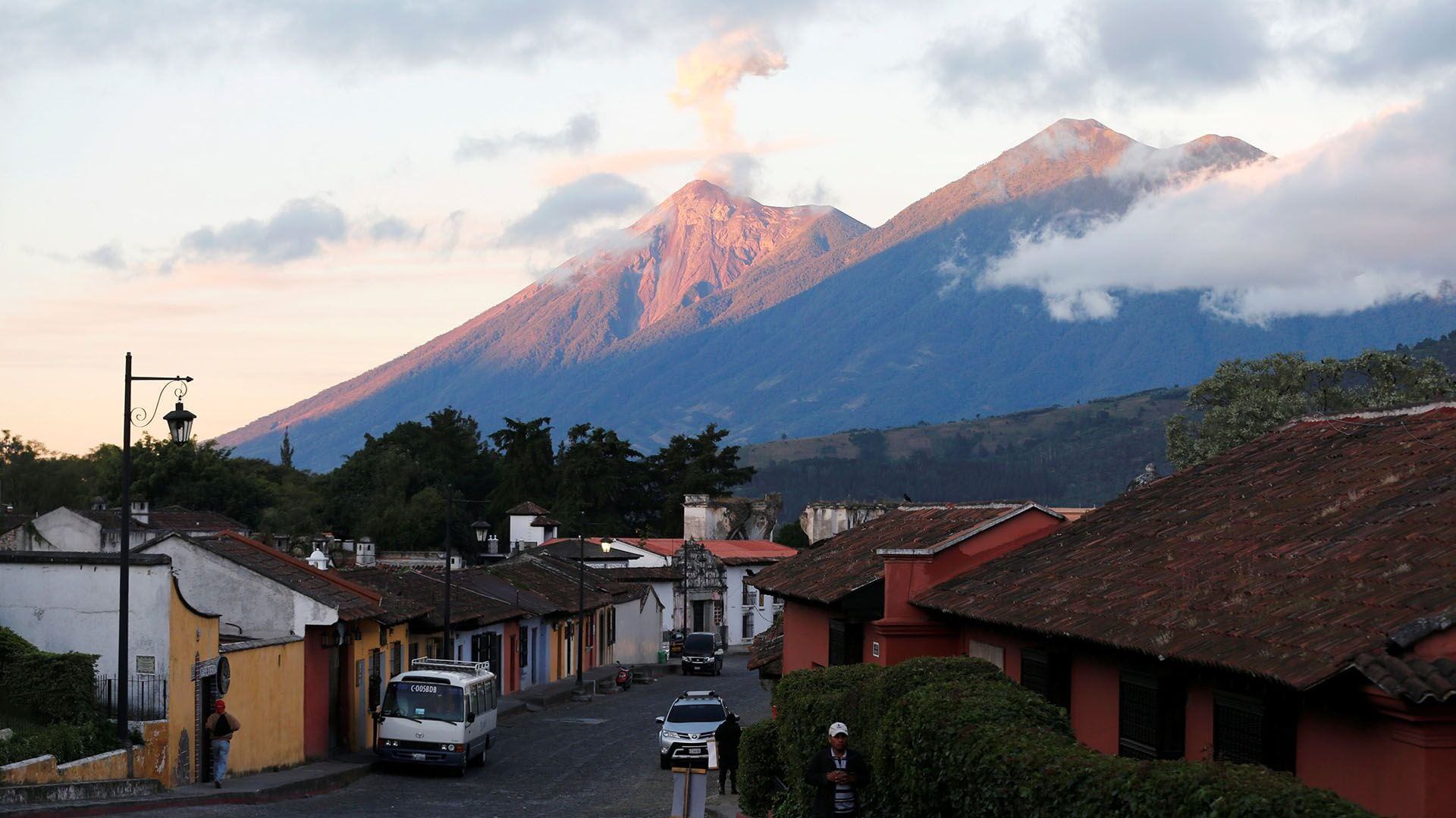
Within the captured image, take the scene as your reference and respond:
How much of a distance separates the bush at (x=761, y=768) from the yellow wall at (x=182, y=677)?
873 centimetres

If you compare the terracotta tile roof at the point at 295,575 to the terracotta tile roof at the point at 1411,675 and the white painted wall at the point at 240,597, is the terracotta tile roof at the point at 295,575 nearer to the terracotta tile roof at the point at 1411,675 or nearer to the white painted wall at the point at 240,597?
the white painted wall at the point at 240,597

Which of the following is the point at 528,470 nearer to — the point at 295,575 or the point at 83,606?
the point at 295,575

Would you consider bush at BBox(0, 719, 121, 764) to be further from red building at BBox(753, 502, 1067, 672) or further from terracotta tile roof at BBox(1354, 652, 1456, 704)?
terracotta tile roof at BBox(1354, 652, 1456, 704)

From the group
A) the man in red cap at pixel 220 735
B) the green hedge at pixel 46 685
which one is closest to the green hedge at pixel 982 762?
the man in red cap at pixel 220 735

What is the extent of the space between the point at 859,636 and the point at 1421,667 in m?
14.3

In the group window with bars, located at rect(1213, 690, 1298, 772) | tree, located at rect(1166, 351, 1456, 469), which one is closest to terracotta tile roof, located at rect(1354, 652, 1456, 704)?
window with bars, located at rect(1213, 690, 1298, 772)

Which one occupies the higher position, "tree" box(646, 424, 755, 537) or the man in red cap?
"tree" box(646, 424, 755, 537)

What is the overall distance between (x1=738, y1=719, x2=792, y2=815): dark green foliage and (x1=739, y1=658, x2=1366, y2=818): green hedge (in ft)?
7.25

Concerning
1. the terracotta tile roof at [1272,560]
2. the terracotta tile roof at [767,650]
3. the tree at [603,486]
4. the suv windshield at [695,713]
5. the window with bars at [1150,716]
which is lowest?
the suv windshield at [695,713]

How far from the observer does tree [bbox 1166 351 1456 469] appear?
59.5 meters

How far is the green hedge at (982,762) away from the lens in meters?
8.59

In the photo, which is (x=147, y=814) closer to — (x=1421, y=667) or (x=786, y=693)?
(x=786, y=693)

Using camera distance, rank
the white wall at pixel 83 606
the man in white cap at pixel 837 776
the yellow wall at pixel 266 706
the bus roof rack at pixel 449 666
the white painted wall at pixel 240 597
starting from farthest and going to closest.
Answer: the bus roof rack at pixel 449 666 → the white painted wall at pixel 240 597 → the yellow wall at pixel 266 706 → the white wall at pixel 83 606 → the man in white cap at pixel 837 776

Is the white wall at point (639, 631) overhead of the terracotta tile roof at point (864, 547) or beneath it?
beneath
